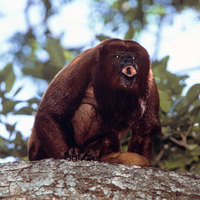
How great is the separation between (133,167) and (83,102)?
1.11m

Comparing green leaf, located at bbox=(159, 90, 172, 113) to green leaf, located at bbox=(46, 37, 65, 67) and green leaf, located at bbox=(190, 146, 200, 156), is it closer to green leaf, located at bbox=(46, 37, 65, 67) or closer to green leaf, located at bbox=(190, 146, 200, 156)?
green leaf, located at bbox=(190, 146, 200, 156)

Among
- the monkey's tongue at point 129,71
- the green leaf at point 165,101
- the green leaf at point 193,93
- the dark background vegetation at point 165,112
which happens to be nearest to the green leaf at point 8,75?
the dark background vegetation at point 165,112

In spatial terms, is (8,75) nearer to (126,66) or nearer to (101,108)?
(101,108)

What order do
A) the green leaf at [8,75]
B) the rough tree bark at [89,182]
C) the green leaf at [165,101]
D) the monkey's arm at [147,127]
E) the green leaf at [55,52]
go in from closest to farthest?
the rough tree bark at [89,182], the monkey's arm at [147,127], the green leaf at [165,101], the green leaf at [8,75], the green leaf at [55,52]

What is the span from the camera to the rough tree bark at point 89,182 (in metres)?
2.19

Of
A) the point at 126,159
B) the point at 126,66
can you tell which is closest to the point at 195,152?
the point at 126,159

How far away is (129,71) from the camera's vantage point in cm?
306

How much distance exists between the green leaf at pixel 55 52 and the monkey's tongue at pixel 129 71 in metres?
1.25

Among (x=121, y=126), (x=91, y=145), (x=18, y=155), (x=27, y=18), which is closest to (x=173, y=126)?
(x=121, y=126)

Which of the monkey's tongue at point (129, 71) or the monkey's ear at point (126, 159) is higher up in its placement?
the monkey's tongue at point (129, 71)

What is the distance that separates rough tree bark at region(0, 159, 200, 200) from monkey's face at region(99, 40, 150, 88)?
92 centimetres

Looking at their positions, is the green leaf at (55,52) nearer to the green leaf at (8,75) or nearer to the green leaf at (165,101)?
the green leaf at (8,75)

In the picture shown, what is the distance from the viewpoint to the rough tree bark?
2.19 metres

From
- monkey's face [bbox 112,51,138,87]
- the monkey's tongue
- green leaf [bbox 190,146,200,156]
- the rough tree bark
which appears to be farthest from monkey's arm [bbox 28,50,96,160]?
green leaf [bbox 190,146,200,156]
